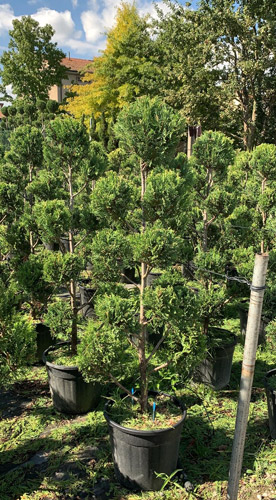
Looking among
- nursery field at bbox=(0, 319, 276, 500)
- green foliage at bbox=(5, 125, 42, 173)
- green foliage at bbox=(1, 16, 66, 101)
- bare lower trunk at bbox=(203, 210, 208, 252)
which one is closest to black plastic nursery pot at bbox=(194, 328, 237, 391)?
nursery field at bbox=(0, 319, 276, 500)

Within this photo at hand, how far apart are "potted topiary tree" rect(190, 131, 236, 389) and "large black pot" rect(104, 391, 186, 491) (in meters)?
1.70

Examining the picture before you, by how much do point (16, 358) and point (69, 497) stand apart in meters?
1.28

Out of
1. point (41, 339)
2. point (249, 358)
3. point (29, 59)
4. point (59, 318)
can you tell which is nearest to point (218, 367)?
point (59, 318)

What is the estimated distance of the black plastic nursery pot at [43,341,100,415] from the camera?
405 cm

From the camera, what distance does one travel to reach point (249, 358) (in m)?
2.59

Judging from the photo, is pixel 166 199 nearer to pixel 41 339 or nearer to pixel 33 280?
pixel 33 280

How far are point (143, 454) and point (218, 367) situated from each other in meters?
1.96

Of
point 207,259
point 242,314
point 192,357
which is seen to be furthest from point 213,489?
point 242,314

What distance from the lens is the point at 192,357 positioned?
125 inches

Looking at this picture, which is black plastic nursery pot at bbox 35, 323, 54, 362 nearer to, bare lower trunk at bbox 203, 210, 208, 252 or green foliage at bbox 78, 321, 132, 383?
green foliage at bbox 78, 321, 132, 383

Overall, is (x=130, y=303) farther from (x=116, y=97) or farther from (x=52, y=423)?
(x=116, y=97)

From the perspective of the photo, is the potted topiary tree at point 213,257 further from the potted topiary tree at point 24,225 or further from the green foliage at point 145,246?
the potted topiary tree at point 24,225

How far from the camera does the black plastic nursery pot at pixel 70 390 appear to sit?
4.05 m

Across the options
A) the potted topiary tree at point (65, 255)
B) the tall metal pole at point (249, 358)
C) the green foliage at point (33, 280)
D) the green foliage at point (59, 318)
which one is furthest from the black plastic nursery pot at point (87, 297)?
the tall metal pole at point (249, 358)
